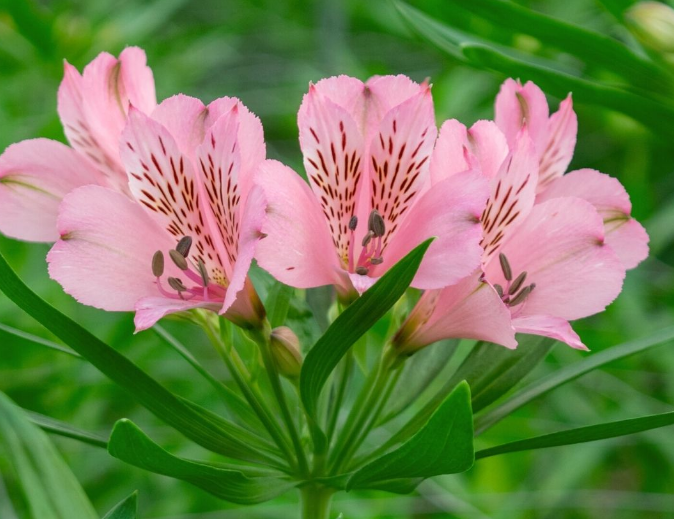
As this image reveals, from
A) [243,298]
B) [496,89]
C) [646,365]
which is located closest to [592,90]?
[243,298]

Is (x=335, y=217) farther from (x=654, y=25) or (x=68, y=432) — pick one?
(x=654, y=25)

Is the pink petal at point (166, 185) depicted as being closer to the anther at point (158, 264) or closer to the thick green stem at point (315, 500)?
the anther at point (158, 264)

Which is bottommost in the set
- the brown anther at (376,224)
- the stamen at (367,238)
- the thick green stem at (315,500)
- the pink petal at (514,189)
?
the thick green stem at (315,500)

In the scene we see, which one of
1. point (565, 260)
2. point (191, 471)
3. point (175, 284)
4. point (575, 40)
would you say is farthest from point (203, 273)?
point (575, 40)

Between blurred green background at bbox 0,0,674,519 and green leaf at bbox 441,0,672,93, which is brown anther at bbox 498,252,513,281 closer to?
blurred green background at bbox 0,0,674,519

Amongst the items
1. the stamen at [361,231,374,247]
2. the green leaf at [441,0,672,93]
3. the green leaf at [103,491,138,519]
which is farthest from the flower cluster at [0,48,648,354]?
the green leaf at [441,0,672,93]

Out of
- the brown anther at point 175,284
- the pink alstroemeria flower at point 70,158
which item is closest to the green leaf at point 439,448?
the brown anther at point 175,284
